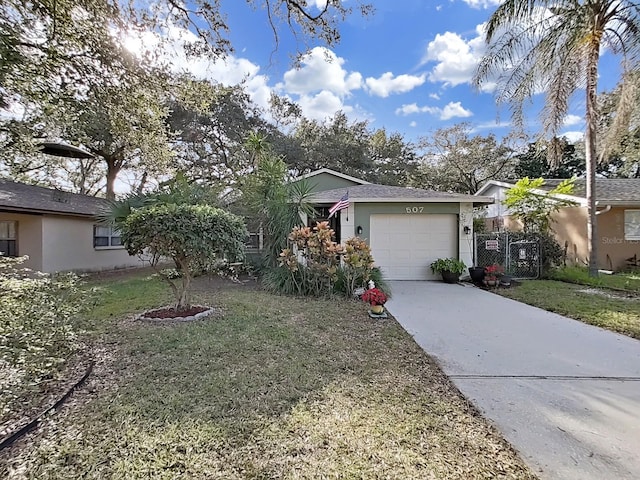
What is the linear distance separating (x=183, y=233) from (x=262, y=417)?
10.6 feet

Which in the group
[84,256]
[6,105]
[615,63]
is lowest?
[84,256]

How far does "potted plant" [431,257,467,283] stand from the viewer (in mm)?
9930

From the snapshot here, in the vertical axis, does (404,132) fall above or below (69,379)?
above

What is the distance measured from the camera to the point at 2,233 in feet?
35.4

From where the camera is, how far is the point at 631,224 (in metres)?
12.6

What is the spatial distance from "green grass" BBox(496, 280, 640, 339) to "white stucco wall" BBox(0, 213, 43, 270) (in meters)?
13.4

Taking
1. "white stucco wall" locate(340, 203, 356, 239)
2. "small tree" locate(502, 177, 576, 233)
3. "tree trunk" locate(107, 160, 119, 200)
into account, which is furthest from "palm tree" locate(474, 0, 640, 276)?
"tree trunk" locate(107, 160, 119, 200)

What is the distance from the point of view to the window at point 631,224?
12.5 metres

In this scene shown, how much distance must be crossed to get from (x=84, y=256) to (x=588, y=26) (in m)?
17.0

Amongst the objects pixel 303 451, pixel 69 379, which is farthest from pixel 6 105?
pixel 303 451

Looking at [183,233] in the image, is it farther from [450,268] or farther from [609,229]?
[609,229]

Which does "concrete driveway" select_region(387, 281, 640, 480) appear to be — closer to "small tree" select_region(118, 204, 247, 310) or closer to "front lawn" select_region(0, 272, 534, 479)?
"front lawn" select_region(0, 272, 534, 479)

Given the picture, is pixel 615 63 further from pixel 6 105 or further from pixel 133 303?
pixel 6 105

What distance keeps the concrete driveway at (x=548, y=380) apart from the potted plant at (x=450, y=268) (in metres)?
3.36
